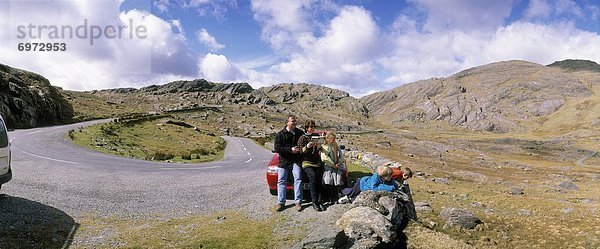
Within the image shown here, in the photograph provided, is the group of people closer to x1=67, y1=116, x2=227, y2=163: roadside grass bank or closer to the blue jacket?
the blue jacket

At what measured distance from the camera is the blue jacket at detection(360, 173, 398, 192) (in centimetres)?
1372

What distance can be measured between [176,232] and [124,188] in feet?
21.4

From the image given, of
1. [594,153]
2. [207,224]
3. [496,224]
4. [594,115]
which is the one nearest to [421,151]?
[594,153]

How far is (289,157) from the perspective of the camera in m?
12.8

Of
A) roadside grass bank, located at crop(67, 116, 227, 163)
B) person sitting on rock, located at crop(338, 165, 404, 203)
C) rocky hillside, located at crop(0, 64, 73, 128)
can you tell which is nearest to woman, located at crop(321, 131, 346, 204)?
person sitting on rock, located at crop(338, 165, 404, 203)

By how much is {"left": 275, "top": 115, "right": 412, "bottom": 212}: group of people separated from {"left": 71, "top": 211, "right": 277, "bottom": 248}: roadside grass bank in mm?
1635

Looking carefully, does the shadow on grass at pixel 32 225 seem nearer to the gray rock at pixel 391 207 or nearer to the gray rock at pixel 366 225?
the gray rock at pixel 366 225

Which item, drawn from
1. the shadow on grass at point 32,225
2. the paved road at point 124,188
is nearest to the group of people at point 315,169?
the paved road at point 124,188

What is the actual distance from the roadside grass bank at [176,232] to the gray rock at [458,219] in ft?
23.7

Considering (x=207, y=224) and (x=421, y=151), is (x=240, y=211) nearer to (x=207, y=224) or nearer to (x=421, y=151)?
(x=207, y=224)

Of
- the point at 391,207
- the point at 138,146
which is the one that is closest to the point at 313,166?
the point at 391,207

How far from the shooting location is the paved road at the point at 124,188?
1309 cm

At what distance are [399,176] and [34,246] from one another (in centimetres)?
1267

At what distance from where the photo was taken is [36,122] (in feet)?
169
